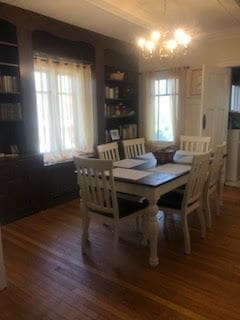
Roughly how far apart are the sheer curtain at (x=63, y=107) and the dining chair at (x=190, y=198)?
2.09 meters

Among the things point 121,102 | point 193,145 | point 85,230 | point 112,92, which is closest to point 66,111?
point 112,92

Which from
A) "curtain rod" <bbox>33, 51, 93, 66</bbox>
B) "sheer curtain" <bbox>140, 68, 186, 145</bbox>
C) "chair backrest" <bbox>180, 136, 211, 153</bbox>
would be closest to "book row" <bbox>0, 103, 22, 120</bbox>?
"curtain rod" <bbox>33, 51, 93, 66</bbox>

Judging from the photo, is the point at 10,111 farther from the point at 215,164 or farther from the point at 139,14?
the point at 215,164

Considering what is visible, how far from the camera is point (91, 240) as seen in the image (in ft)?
9.70

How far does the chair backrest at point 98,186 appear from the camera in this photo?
7.45ft

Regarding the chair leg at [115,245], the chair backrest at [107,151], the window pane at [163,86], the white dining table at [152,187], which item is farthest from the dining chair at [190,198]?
the window pane at [163,86]

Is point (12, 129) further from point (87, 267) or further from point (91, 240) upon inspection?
point (87, 267)

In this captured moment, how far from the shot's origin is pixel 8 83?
11.3ft

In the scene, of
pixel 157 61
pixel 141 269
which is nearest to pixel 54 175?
pixel 141 269

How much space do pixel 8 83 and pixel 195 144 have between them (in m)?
2.65

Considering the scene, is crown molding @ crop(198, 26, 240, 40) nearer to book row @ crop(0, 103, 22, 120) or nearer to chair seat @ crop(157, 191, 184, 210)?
chair seat @ crop(157, 191, 184, 210)

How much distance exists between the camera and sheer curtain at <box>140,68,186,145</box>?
16.6ft

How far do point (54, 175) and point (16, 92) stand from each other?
1248mm

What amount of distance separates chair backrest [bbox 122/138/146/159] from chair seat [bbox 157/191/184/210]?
116 centimetres
